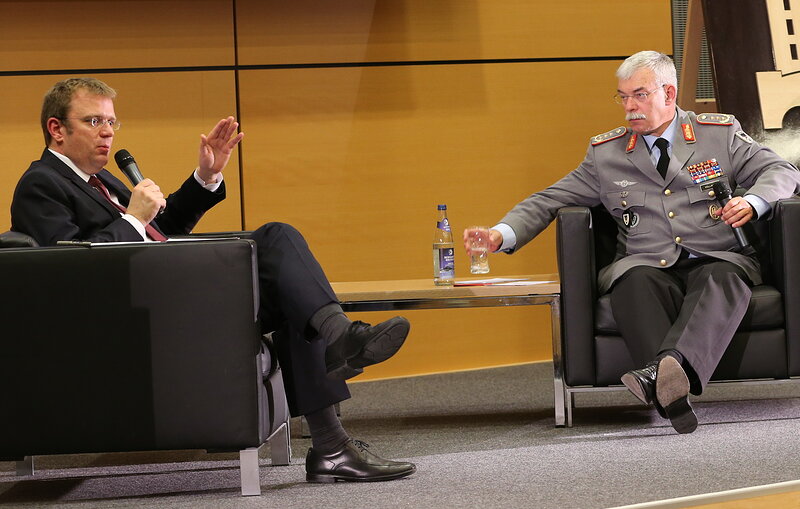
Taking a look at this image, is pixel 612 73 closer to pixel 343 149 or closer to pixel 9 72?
pixel 343 149

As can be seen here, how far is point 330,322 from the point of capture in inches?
93.2

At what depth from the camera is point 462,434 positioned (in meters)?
3.04

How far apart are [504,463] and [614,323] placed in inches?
26.4

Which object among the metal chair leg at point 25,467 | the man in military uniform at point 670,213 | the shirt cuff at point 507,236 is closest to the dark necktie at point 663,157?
the man in military uniform at point 670,213

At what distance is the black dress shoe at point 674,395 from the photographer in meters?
2.58

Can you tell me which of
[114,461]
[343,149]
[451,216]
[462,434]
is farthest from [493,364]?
[114,461]

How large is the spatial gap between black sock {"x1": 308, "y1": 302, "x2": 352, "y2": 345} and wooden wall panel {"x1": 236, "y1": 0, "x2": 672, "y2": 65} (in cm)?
226

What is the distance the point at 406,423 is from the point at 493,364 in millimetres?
1330

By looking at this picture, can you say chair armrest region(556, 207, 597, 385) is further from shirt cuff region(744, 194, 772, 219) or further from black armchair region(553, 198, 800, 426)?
shirt cuff region(744, 194, 772, 219)

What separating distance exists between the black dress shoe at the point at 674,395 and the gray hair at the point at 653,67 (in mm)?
1079

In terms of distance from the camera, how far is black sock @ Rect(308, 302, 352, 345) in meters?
2.34

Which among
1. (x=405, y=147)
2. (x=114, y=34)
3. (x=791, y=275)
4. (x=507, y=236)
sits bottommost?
(x=791, y=275)

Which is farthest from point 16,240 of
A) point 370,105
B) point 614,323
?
point 370,105

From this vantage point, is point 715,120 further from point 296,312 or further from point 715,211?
point 296,312
